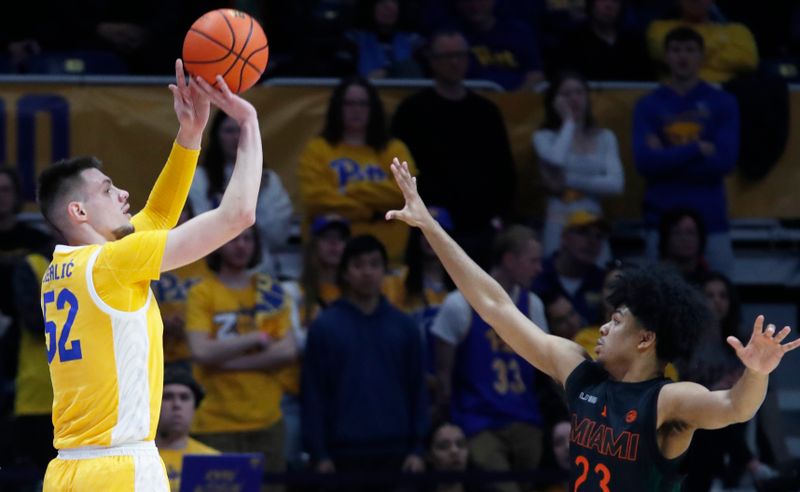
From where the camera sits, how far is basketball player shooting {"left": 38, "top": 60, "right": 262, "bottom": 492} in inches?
198

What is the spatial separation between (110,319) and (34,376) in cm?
346

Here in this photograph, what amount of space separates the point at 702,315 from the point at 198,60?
2.12 metres

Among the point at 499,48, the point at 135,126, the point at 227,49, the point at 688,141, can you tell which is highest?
the point at 499,48

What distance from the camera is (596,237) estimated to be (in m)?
9.68

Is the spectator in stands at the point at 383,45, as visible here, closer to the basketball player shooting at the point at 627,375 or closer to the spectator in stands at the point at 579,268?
the spectator in stands at the point at 579,268

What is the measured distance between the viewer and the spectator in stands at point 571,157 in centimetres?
995

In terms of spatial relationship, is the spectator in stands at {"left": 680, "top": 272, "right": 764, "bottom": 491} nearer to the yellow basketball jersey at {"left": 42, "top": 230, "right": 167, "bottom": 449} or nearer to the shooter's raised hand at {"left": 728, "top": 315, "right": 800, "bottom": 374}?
the shooter's raised hand at {"left": 728, "top": 315, "right": 800, "bottom": 374}

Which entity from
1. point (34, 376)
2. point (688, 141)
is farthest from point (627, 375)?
point (688, 141)

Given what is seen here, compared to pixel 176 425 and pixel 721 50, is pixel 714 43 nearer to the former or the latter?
pixel 721 50

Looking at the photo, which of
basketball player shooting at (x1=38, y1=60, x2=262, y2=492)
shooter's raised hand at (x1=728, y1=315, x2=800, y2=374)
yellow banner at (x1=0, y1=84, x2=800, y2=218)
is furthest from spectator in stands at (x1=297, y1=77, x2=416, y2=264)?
shooter's raised hand at (x1=728, y1=315, x2=800, y2=374)

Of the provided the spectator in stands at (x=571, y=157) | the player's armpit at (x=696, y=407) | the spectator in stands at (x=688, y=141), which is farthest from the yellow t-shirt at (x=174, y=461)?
the spectator in stands at (x=688, y=141)

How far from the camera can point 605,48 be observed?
35.6 feet

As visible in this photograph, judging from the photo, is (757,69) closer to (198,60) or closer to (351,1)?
(351,1)

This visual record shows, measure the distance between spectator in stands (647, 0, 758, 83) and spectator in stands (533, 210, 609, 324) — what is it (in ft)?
5.67
